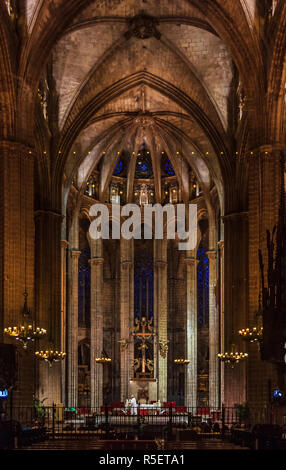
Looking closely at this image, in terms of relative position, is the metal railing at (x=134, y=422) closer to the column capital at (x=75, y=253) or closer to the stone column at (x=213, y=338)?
the stone column at (x=213, y=338)

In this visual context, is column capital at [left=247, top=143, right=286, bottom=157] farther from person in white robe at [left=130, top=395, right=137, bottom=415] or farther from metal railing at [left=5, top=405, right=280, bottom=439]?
person in white robe at [left=130, top=395, right=137, bottom=415]

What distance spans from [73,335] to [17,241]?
65.2 feet

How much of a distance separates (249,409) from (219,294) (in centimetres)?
1715

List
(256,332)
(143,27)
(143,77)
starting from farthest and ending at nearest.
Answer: (143,77) → (143,27) → (256,332)

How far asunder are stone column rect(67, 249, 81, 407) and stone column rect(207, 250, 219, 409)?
7.83 m

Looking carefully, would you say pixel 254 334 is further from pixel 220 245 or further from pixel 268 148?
pixel 220 245

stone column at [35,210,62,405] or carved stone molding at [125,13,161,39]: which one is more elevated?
carved stone molding at [125,13,161,39]

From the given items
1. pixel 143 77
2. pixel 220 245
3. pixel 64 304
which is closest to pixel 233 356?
pixel 220 245

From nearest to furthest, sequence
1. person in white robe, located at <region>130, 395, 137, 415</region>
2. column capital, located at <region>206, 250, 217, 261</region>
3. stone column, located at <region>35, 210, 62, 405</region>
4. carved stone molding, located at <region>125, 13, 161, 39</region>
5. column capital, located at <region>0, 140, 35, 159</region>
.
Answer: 1. column capital, located at <region>0, 140, 35, 159</region>
2. carved stone molding, located at <region>125, 13, 161, 39</region>
3. stone column, located at <region>35, 210, 62, 405</region>
4. person in white robe, located at <region>130, 395, 137, 415</region>
5. column capital, located at <region>206, 250, 217, 261</region>

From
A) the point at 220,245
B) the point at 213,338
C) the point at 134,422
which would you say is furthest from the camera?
the point at 213,338

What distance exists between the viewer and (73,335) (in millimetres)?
49125

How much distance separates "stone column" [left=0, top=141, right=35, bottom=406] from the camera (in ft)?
97.0

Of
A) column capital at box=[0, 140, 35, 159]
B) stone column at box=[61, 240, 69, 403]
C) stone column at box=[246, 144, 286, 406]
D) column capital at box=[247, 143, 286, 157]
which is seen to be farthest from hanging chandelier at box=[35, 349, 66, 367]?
column capital at box=[247, 143, 286, 157]
